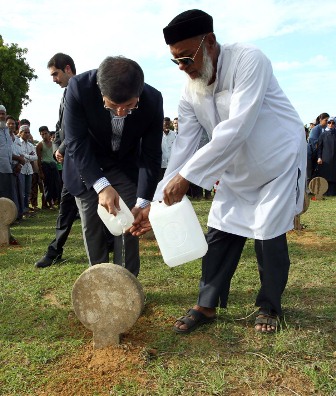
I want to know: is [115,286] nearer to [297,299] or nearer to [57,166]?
[297,299]

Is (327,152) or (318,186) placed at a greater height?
(327,152)

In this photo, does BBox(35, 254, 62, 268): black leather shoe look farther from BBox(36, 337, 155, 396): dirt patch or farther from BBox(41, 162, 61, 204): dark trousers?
BBox(41, 162, 61, 204): dark trousers

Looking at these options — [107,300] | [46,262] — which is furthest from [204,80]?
[46,262]

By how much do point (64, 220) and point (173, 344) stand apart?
89.2 inches

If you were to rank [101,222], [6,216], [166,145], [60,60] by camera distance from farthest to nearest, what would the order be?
[166,145]
[6,216]
[60,60]
[101,222]

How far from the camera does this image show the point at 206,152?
2.42 metres

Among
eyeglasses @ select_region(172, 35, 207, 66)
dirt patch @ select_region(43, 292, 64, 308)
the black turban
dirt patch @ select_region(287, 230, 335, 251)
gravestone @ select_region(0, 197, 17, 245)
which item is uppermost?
the black turban

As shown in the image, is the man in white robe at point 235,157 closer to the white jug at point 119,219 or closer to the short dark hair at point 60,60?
the white jug at point 119,219

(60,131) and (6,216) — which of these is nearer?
(60,131)

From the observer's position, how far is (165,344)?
8.74 feet

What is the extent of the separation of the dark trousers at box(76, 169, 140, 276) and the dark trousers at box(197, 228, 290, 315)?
0.62 metres

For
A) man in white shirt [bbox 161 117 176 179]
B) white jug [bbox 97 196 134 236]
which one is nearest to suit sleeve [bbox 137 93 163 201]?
white jug [bbox 97 196 134 236]

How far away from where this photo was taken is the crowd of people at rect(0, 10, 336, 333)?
2.44 metres

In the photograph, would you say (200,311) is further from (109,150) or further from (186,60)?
(186,60)
